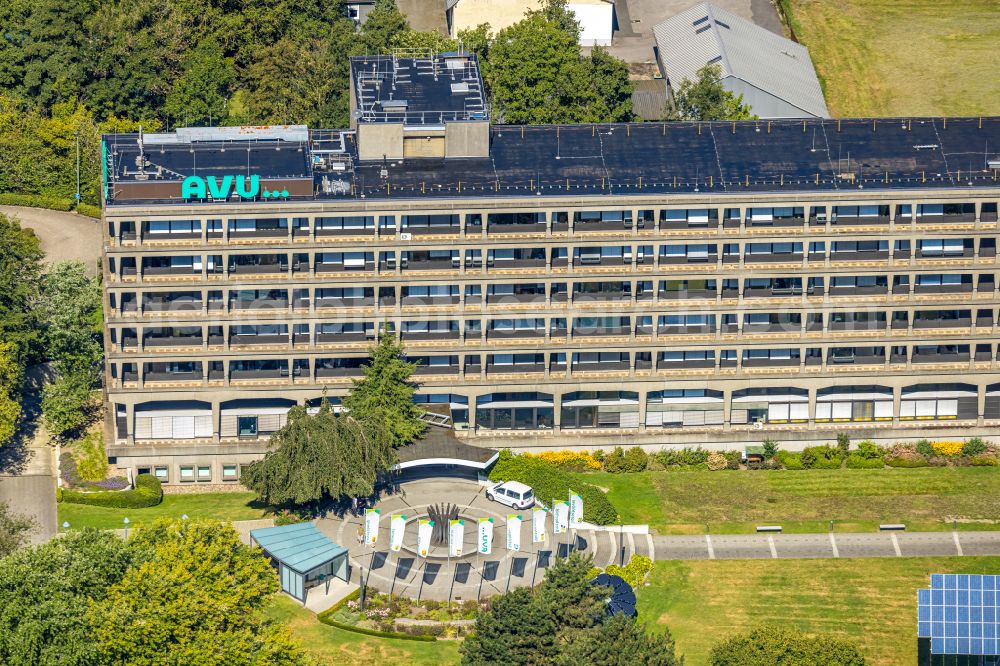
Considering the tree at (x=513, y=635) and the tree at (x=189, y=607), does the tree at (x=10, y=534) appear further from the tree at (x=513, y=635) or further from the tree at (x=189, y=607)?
the tree at (x=513, y=635)

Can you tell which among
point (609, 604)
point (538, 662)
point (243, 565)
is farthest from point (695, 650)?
point (243, 565)

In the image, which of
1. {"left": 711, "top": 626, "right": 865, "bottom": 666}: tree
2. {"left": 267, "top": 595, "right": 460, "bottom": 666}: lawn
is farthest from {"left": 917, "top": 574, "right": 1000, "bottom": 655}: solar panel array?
{"left": 267, "top": 595, "right": 460, "bottom": 666}: lawn

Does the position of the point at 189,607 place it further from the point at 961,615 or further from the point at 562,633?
the point at 961,615

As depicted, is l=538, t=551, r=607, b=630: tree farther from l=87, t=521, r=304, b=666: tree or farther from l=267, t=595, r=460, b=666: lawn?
l=87, t=521, r=304, b=666: tree

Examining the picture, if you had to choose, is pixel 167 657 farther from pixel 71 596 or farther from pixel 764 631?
pixel 764 631

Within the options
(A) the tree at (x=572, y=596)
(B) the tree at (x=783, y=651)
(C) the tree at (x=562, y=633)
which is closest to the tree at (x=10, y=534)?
(C) the tree at (x=562, y=633)

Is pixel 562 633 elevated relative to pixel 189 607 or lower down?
lower down

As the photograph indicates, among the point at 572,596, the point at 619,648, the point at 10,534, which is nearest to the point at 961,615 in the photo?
the point at 619,648
